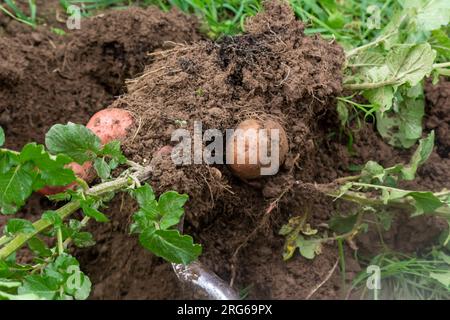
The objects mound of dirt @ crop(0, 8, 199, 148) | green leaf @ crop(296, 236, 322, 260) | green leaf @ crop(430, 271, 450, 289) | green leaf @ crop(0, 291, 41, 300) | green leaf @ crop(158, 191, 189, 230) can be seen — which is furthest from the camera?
mound of dirt @ crop(0, 8, 199, 148)

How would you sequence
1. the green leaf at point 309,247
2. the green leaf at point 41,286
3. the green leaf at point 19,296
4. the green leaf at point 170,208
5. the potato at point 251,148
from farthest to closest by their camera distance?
the green leaf at point 309,247, the potato at point 251,148, the green leaf at point 170,208, the green leaf at point 41,286, the green leaf at point 19,296

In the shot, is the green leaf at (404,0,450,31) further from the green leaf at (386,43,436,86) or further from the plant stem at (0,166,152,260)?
the plant stem at (0,166,152,260)

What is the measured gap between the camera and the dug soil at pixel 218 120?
1.82 metres

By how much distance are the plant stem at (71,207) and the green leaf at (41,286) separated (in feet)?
0.45

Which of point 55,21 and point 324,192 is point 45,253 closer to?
point 324,192

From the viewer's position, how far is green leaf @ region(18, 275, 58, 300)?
1.38 meters

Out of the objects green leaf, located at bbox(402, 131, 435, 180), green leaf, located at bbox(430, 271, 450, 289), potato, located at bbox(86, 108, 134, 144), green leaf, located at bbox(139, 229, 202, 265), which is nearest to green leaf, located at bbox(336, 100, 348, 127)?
green leaf, located at bbox(402, 131, 435, 180)

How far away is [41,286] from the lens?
139 cm

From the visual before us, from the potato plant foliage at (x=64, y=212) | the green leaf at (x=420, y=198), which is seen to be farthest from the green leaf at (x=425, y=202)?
the potato plant foliage at (x=64, y=212)

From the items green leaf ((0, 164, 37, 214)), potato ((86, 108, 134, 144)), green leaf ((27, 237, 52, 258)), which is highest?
potato ((86, 108, 134, 144))

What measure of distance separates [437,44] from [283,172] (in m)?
0.68

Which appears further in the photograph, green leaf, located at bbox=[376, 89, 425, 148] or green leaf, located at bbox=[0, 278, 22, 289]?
green leaf, located at bbox=[376, 89, 425, 148]

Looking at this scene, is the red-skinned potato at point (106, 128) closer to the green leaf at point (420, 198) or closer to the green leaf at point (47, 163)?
the green leaf at point (47, 163)

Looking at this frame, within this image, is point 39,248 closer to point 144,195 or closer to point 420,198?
point 144,195
